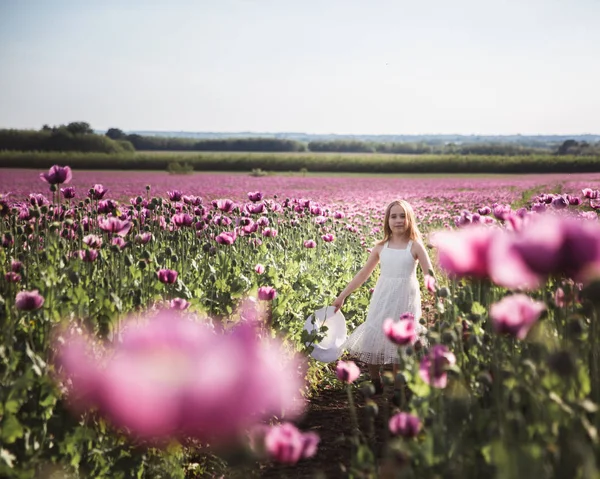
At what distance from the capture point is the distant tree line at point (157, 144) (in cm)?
4056

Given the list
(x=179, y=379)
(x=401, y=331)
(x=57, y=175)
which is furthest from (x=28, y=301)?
(x=179, y=379)

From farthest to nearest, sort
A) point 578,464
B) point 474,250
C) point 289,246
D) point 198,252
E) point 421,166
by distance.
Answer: point 421,166 < point 289,246 < point 198,252 < point 578,464 < point 474,250

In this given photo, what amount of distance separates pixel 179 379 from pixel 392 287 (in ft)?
13.3

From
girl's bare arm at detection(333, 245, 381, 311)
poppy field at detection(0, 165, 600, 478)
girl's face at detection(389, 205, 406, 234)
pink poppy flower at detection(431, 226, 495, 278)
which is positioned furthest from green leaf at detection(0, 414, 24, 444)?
girl's face at detection(389, 205, 406, 234)

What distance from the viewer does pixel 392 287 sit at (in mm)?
4750

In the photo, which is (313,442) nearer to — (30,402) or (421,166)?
(30,402)

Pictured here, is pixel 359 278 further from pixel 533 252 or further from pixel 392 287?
pixel 533 252

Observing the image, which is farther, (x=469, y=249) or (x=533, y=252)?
(x=469, y=249)

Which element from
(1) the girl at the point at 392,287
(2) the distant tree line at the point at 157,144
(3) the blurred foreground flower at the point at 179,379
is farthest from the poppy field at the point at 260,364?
(2) the distant tree line at the point at 157,144

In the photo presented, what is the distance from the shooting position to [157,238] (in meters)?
5.82

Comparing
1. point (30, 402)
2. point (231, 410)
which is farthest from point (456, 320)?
point (231, 410)

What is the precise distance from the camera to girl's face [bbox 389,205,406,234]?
15.7 ft

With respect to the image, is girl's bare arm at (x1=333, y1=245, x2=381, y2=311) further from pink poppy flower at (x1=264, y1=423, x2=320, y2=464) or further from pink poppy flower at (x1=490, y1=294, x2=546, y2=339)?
pink poppy flower at (x1=264, y1=423, x2=320, y2=464)

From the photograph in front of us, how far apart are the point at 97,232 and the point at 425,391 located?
337 centimetres
